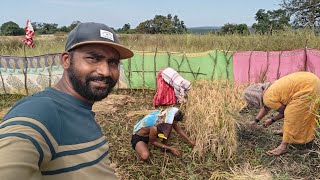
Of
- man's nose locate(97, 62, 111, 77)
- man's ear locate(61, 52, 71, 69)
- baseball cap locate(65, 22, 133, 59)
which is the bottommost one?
man's nose locate(97, 62, 111, 77)

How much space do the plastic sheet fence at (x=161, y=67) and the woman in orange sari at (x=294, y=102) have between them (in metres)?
3.16

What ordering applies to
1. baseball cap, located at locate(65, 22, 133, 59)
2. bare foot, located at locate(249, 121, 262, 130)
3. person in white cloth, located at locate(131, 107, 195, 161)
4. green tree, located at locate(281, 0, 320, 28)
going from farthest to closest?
1. green tree, located at locate(281, 0, 320, 28)
2. bare foot, located at locate(249, 121, 262, 130)
3. person in white cloth, located at locate(131, 107, 195, 161)
4. baseball cap, located at locate(65, 22, 133, 59)

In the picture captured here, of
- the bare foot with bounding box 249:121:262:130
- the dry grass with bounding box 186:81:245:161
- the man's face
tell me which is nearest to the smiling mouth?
the man's face

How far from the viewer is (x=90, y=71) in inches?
47.7

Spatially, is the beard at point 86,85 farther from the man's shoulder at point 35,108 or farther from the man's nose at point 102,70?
the man's shoulder at point 35,108

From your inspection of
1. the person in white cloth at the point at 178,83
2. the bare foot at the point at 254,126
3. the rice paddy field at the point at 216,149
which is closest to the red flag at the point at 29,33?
the person in white cloth at the point at 178,83

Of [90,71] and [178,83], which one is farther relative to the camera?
[178,83]

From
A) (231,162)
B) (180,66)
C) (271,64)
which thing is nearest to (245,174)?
(231,162)

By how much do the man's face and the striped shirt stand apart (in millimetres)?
57

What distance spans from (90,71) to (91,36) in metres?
0.13

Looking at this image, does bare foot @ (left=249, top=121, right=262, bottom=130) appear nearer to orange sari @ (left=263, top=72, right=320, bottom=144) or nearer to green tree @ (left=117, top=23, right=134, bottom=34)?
orange sari @ (left=263, top=72, right=320, bottom=144)

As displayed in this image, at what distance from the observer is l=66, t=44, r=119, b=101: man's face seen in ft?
3.94

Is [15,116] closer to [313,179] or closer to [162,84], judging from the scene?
A: [313,179]

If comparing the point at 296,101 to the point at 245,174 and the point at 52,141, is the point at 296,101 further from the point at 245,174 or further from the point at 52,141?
the point at 52,141
